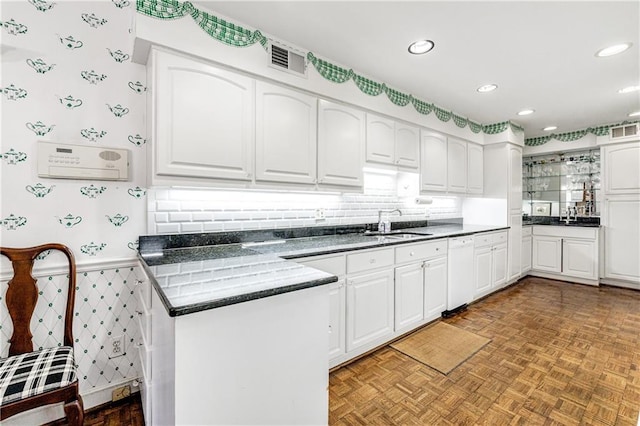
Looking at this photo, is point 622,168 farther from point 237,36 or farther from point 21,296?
point 21,296

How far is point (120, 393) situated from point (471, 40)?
11.1 feet

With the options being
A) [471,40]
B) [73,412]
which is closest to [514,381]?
[471,40]

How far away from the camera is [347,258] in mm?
2156

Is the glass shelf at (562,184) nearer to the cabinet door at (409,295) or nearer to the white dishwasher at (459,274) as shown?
the white dishwasher at (459,274)

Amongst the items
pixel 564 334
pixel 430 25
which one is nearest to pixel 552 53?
pixel 430 25

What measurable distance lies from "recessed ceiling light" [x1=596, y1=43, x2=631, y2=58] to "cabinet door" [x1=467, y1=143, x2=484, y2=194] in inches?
69.3

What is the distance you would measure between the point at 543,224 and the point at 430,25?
4.34 meters

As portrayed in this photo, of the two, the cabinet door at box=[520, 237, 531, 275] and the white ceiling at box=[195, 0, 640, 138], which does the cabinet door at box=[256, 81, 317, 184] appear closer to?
the white ceiling at box=[195, 0, 640, 138]

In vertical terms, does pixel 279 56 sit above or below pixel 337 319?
above

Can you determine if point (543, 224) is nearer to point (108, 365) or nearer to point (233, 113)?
point (233, 113)

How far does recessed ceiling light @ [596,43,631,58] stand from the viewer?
7.16 ft

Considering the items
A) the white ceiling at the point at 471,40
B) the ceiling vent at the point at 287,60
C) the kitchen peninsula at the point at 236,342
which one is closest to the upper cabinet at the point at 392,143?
the white ceiling at the point at 471,40

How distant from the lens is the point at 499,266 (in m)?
4.00

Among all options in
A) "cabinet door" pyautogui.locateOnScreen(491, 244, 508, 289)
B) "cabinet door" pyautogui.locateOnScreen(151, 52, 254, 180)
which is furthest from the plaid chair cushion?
"cabinet door" pyautogui.locateOnScreen(491, 244, 508, 289)
